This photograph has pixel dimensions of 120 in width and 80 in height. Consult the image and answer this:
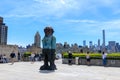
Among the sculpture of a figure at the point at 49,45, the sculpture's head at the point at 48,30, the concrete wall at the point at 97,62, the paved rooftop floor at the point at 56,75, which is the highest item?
the sculpture's head at the point at 48,30

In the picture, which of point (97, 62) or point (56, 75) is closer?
point (56, 75)

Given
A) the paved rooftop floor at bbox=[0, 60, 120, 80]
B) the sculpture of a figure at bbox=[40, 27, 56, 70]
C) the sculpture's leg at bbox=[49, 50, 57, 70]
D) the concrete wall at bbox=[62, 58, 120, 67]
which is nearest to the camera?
the paved rooftop floor at bbox=[0, 60, 120, 80]

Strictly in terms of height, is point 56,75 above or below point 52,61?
below

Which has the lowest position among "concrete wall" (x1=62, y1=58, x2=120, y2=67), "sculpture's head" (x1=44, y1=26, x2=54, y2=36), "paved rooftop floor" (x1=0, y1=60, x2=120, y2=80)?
"paved rooftop floor" (x1=0, y1=60, x2=120, y2=80)

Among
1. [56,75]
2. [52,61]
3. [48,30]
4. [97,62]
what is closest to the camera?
[56,75]

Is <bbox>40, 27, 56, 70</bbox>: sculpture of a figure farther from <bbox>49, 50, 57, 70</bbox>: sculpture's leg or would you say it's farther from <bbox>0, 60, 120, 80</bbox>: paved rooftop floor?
<bbox>0, 60, 120, 80</bbox>: paved rooftop floor

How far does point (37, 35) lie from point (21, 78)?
2521 inches

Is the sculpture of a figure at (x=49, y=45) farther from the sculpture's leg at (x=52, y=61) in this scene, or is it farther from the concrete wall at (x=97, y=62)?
the concrete wall at (x=97, y=62)

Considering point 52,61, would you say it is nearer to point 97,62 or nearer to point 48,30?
point 48,30

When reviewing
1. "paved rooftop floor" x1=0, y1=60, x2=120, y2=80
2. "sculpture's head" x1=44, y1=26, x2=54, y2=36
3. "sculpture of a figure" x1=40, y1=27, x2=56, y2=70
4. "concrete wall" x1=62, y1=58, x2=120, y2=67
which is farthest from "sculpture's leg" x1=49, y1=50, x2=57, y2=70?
"concrete wall" x1=62, y1=58, x2=120, y2=67

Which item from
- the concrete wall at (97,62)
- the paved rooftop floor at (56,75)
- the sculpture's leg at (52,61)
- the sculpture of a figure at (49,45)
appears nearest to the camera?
the paved rooftop floor at (56,75)

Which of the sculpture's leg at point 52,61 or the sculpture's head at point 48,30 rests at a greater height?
the sculpture's head at point 48,30

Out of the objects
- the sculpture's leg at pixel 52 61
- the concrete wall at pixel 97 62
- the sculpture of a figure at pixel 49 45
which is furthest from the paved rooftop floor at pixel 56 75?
the concrete wall at pixel 97 62

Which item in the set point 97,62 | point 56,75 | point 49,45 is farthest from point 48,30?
point 97,62
